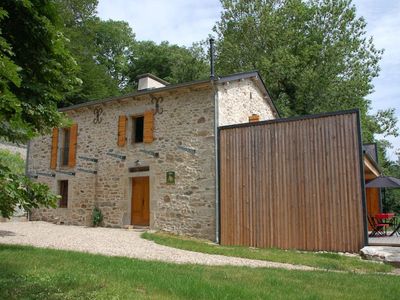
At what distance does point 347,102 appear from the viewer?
73.6 feet

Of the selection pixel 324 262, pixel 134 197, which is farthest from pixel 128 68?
pixel 324 262

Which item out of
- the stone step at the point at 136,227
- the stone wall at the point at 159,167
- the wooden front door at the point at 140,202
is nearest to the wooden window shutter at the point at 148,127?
the stone wall at the point at 159,167

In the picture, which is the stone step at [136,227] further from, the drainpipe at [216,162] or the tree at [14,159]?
the tree at [14,159]

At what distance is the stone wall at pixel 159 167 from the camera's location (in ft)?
38.5

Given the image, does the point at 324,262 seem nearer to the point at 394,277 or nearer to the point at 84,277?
the point at 394,277

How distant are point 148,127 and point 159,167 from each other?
4.64 ft

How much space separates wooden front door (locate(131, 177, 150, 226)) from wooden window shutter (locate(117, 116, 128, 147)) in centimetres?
134

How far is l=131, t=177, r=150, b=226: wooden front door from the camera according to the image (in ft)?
42.8

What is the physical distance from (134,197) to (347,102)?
14.6 meters

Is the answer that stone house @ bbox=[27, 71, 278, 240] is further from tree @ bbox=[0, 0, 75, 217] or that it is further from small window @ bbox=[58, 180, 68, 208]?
tree @ bbox=[0, 0, 75, 217]

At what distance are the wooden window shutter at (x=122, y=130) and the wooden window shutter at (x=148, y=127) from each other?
998mm

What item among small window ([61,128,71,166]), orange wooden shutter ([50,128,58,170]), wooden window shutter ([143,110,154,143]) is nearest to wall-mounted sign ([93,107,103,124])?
small window ([61,128,71,166])

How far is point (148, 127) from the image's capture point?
513 inches

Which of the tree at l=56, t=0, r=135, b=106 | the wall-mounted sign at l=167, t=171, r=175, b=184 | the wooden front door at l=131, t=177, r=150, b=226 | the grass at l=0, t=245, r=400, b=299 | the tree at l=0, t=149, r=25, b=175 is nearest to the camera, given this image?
the grass at l=0, t=245, r=400, b=299
